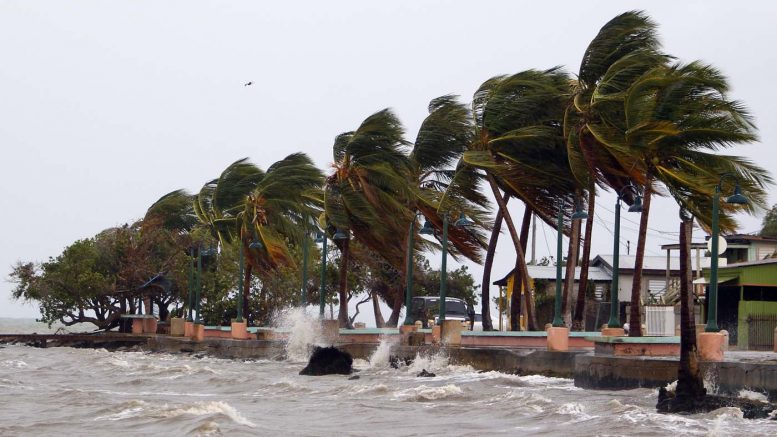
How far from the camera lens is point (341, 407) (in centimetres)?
Answer: 2428

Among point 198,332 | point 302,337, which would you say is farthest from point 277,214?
point 302,337

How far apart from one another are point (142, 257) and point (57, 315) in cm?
535

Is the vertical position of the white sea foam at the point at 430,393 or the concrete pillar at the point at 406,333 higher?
the concrete pillar at the point at 406,333

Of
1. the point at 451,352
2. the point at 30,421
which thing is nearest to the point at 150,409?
the point at 30,421

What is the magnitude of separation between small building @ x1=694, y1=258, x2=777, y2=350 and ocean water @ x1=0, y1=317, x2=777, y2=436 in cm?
1035

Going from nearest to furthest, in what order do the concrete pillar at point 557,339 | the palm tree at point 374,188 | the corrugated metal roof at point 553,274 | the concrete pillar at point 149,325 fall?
the concrete pillar at point 557,339, the palm tree at point 374,188, the corrugated metal roof at point 553,274, the concrete pillar at point 149,325

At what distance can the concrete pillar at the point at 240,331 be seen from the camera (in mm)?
51906

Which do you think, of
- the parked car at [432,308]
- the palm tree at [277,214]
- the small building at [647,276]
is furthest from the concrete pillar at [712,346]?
the palm tree at [277,214]

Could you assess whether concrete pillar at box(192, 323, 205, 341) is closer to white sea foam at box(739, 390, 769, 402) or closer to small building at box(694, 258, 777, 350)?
small building at box(694, 258, 777, 350)

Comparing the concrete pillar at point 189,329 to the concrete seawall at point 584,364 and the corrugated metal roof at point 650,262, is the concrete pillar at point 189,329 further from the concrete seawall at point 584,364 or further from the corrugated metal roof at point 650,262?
the corrugated metal roof at point 650,262

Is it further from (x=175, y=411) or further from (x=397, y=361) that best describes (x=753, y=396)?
(x=397, y=361)

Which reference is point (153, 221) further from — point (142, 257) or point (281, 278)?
point (281, 278)

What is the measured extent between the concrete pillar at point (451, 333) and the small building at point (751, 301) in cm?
816

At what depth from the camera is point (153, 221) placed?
2643 inches
